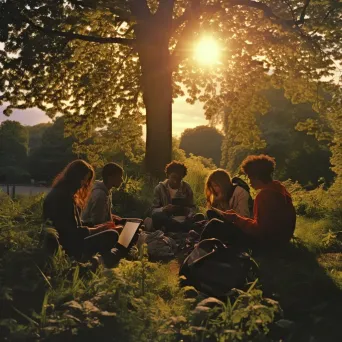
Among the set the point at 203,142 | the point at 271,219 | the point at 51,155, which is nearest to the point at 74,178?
the point at 271,219

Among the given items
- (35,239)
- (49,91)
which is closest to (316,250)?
(35,239)

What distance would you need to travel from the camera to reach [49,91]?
16875mm

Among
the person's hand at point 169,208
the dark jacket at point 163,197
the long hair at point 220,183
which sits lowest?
the person's hand at point 169,208

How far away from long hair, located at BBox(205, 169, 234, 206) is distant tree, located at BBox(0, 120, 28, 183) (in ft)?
118

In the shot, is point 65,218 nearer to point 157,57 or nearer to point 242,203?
point 242,203

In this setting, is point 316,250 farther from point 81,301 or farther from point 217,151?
point 217,151

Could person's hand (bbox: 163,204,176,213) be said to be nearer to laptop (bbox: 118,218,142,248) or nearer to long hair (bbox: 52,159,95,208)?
laptop (bbox: 118,218,142,248)

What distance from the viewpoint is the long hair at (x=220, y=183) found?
8.45 metres

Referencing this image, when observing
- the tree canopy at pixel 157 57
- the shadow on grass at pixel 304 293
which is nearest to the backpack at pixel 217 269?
the shadow on grass at pixel 304 293

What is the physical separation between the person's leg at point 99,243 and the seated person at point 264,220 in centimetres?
131

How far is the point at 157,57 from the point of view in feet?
51.2

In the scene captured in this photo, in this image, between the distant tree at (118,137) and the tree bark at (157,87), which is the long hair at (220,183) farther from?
the distant tree at (118,137)

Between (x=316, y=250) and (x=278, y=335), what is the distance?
13.9ft

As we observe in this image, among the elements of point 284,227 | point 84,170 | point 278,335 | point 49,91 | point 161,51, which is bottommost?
point 278,335
